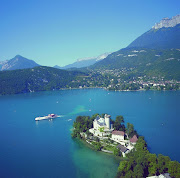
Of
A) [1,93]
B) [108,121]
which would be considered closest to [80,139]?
[108,121]

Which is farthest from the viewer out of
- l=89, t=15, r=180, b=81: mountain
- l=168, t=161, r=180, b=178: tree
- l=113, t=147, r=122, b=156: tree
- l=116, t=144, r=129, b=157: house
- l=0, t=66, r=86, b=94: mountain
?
l=89, t=15, r=180, b=81: mountain

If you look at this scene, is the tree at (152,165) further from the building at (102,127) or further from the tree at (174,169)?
the building at (102,127)

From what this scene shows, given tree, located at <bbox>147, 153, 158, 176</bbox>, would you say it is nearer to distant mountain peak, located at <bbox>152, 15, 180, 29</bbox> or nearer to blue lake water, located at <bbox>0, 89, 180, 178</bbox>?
blue lake water, located at <bbox>0, 89, 180, 178</bbox>

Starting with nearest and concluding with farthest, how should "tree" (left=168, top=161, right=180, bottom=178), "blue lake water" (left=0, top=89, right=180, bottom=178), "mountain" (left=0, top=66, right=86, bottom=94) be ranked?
"tree" (left=168, top=161, right=180, bottom=178) → "blue lake water" (left=0, top=89, right=180, bottom=178) → "mountain" (left=0, top=66, right=86, bottom=94)

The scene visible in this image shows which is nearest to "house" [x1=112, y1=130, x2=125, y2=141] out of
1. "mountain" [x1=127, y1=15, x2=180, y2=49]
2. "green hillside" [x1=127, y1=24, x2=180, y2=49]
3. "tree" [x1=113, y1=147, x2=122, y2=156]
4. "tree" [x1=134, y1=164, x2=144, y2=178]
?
"tree" [x1=113, y1=147, x2=122, y2=156]

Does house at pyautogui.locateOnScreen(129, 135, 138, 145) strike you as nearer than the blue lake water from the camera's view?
No

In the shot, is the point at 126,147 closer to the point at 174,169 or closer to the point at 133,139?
the point at 133,139

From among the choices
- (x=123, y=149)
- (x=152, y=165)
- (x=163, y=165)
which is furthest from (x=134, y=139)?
(x=163, y=165)

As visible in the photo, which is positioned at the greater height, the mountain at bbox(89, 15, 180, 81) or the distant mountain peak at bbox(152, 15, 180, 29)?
the distant mountain peak at bbox(152, 15, 180, 29)
